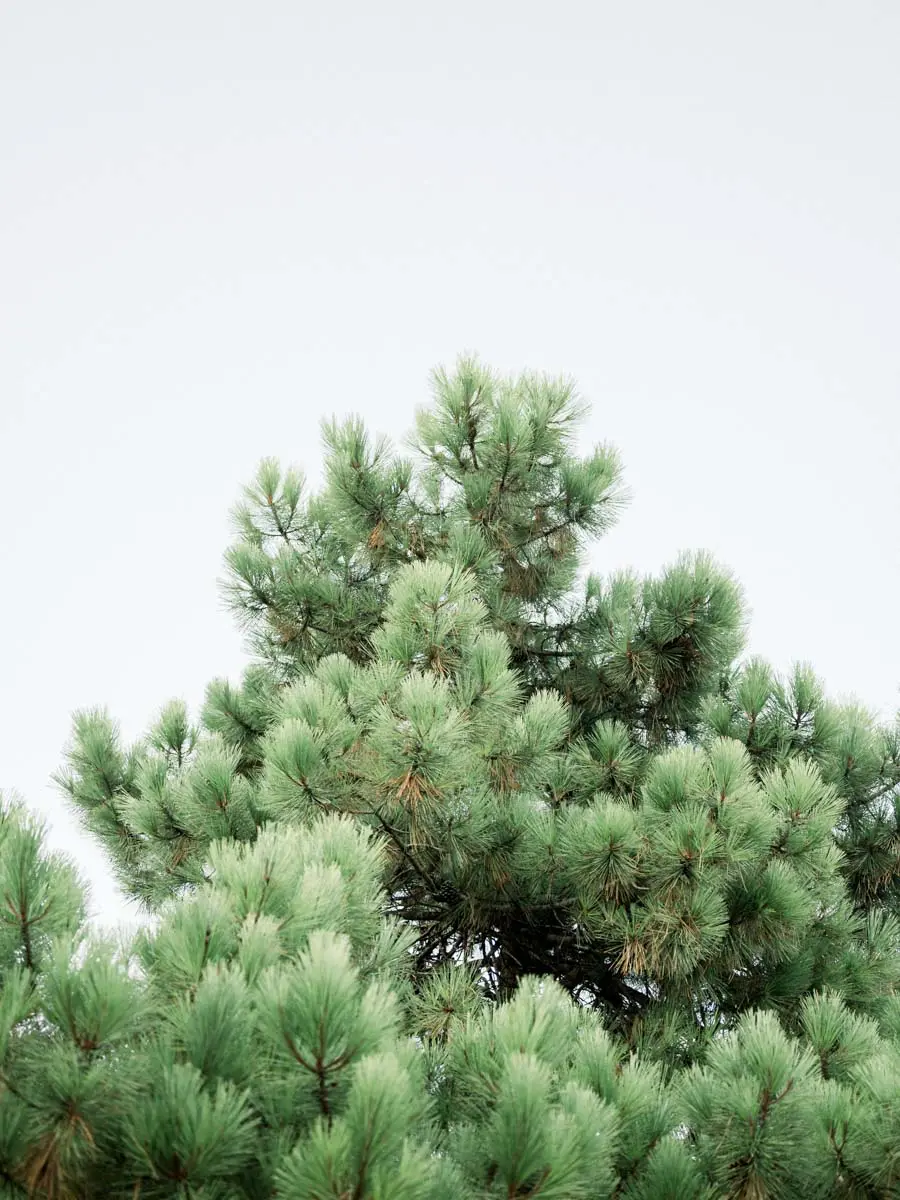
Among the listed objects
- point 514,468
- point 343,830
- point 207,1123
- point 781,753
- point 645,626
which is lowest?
point 207,1123

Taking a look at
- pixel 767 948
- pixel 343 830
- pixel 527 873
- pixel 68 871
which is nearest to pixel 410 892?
pixel 527 873

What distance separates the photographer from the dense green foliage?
1918mm

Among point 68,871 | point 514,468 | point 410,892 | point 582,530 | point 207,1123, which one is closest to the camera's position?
point 207,1123

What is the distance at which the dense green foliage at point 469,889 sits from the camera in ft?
6.29

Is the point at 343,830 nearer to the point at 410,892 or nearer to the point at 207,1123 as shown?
the point at 207,1123

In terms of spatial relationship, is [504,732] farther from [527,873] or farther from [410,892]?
[410,892]

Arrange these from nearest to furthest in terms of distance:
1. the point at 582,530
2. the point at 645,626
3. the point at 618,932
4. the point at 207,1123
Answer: the point at 207,1123 < the point at 618,932 < the point at 645,626 < the point at 582,530

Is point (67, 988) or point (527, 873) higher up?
point (527, 873)

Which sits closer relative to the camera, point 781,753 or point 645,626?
point 781,753

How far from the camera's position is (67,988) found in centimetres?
189

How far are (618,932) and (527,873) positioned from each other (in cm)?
44

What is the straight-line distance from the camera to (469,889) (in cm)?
433

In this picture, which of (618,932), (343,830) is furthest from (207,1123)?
(618,932)

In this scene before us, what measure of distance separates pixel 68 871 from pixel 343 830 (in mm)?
810
